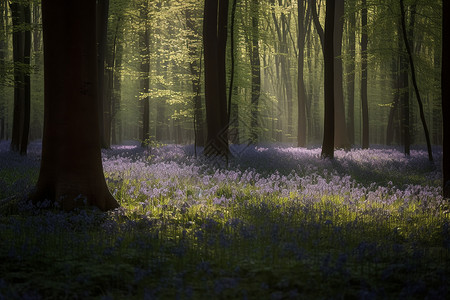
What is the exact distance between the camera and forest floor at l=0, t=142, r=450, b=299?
3748 millimetres

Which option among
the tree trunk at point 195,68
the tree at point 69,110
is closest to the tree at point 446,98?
the tree at point 69,110

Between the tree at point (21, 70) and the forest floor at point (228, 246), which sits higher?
the tree at point (21, 70)

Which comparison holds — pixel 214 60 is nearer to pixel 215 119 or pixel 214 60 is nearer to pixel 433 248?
pixel 215 119

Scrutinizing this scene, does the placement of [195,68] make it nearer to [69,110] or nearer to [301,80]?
[301,80]

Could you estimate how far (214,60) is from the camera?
51.6 feet

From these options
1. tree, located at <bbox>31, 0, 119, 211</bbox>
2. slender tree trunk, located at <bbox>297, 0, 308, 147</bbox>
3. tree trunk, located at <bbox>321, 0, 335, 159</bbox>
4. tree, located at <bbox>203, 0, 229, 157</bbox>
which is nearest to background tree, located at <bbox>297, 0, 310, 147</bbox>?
slender tree trunk, located at <bbox>297, 0, 308, 147</bbox>

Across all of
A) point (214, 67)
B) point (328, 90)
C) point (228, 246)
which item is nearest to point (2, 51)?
point (214, 67)

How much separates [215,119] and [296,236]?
10.5 m

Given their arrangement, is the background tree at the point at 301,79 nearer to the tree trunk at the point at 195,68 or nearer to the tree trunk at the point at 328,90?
the tree trunk at the point at 195,68

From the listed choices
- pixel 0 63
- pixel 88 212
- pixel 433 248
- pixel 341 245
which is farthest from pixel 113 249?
pixel 0 63

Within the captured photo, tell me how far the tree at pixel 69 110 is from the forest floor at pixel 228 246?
0.45m

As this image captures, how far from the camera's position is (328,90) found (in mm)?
15273

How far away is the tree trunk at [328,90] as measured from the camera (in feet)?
49.3

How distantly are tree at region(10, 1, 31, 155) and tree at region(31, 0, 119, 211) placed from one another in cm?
949
